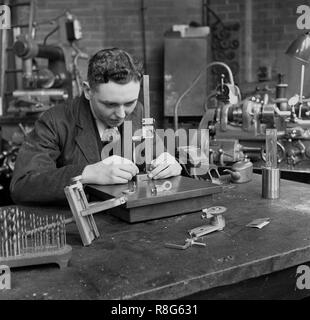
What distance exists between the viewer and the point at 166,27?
16.9 ft

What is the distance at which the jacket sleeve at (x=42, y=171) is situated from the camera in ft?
5.67

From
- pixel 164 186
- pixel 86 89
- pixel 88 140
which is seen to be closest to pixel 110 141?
pixel 88 140

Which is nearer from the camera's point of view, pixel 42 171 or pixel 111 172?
pixel 111 172

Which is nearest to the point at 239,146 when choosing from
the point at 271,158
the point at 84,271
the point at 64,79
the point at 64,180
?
the point at 271,158

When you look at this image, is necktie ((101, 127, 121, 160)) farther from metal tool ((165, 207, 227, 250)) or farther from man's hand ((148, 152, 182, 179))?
metal tool ((165, 207, 227, 250))

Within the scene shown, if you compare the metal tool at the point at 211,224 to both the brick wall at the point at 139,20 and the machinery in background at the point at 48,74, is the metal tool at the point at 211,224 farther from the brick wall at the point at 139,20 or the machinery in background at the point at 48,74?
the brick wall at the point at 139,20

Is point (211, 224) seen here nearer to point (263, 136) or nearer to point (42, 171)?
point (42, 171)

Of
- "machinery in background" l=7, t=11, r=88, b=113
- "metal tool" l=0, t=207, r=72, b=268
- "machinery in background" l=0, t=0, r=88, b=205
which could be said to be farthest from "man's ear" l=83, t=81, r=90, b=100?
"machinery in background" l=7, t=11, r=88, b=113

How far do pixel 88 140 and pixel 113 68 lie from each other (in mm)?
339

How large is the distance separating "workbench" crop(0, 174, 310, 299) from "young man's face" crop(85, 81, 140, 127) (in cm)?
44

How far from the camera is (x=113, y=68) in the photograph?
1777mm

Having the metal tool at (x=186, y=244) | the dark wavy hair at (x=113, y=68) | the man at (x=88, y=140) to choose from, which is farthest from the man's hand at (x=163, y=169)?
the metal tool at (x=186, y=244)
